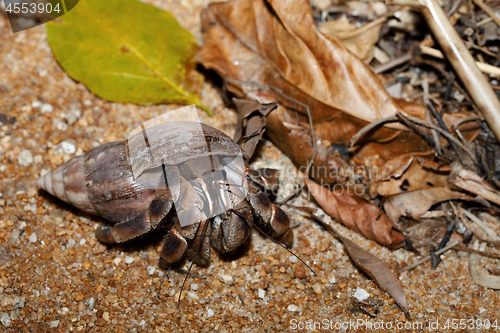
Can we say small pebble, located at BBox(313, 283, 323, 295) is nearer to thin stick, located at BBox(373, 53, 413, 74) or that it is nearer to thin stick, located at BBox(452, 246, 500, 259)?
thin stick, located at BBox(452, 246, 500, 259)

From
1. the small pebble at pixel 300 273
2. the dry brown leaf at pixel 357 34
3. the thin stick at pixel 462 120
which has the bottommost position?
the small pebble at pixel 300 273

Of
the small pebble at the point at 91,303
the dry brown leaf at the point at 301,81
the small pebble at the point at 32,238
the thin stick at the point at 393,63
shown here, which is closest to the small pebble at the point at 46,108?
the small pebble at the point at 32,238

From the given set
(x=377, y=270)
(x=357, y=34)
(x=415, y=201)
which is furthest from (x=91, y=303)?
(x=357, y=34)

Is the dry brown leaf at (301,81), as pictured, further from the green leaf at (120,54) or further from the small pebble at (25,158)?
the small pebble at (25,158)

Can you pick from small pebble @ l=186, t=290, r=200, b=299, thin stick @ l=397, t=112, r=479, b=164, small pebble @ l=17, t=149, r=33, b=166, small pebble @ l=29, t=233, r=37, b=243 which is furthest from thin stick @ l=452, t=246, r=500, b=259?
small pebble @ l=17, t=149, r=33, b=166

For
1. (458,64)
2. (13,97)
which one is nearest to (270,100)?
(458,64)

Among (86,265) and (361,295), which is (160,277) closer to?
(86,265)

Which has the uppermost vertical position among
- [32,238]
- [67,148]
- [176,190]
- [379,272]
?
[176,190]

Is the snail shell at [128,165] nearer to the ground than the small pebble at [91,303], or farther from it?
farther from it
